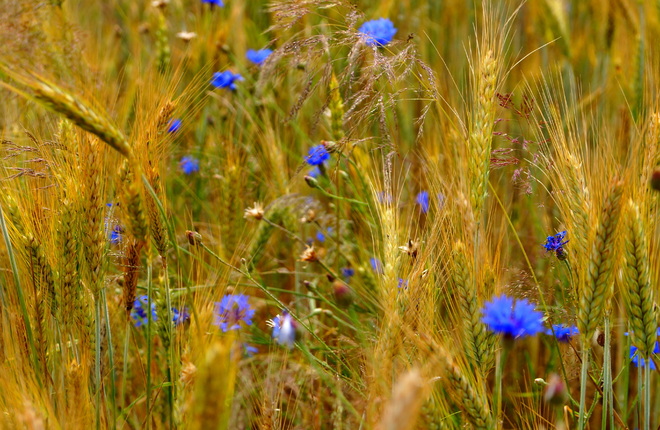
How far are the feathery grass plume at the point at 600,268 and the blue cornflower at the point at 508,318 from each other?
0.08 meters

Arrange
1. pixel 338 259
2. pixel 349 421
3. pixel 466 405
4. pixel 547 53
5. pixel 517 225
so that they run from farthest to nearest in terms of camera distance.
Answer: pixel 547 53
pixel 517 225
pixel 338 259
pixel 349 421
pixel 466 405

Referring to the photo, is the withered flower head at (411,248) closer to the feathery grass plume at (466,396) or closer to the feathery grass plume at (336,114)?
the feathery grass plume at (466,396)

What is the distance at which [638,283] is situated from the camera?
1111 millimetres

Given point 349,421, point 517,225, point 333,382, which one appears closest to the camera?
point 333,382

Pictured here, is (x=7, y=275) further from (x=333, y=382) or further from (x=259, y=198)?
(x=259, y=198)

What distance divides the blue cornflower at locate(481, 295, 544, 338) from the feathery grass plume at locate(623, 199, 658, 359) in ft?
0.51

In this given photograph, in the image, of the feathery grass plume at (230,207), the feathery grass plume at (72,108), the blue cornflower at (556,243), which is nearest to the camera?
the feathery grass plume at (72,108)

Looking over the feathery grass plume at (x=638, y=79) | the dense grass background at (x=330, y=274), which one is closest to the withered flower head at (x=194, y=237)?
the dense grass background at (x=330, y=274)

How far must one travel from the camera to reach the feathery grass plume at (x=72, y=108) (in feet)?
3.01

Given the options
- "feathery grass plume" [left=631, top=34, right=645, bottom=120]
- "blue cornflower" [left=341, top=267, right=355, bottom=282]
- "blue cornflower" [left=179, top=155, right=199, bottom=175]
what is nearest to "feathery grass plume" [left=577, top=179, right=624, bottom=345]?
"blue cornflower" [left=341, top=267, right=355, bottom=282]

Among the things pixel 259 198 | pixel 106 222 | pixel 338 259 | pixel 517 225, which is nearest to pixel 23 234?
pixel 106 222

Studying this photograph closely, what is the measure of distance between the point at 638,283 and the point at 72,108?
87 centimetres

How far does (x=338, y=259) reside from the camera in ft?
5.99

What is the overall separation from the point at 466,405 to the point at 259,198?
1264 millimetres
